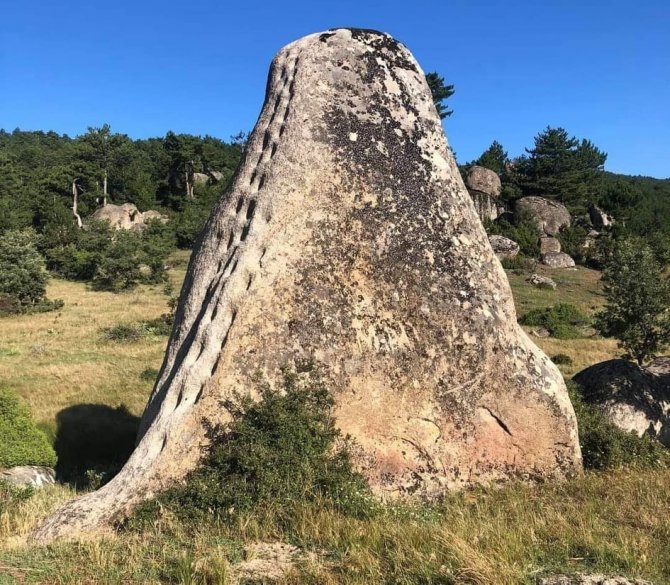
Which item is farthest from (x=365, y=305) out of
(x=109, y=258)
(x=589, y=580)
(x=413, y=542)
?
(x=109, y=258)

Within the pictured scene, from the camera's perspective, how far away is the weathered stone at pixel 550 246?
63.8 metres

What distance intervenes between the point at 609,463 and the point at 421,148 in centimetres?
540

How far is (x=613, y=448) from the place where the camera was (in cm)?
861

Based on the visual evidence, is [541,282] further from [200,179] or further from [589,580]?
[200,179]

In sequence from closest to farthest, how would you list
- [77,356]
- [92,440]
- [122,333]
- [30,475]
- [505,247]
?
1. [30,475]
2. [92,440]
3. [77,356]
4. [122,333]
5. [505,247]

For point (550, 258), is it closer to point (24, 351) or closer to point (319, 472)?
point (24, 351)

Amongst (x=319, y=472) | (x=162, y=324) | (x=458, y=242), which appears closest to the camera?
(x=319, y=472)

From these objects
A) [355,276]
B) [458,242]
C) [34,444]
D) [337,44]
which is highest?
[337,44]

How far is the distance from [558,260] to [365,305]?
2338 inches

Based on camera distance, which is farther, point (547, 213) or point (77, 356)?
point (547, 213)

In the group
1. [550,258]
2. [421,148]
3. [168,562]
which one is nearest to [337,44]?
[421,148]

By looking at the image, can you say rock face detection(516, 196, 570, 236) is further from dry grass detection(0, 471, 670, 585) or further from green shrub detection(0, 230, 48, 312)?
dry grass detection(0, 471, 670, 585)

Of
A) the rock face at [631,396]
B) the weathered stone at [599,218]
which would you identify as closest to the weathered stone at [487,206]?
the weathered stone at [599,218]

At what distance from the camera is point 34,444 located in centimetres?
1058
